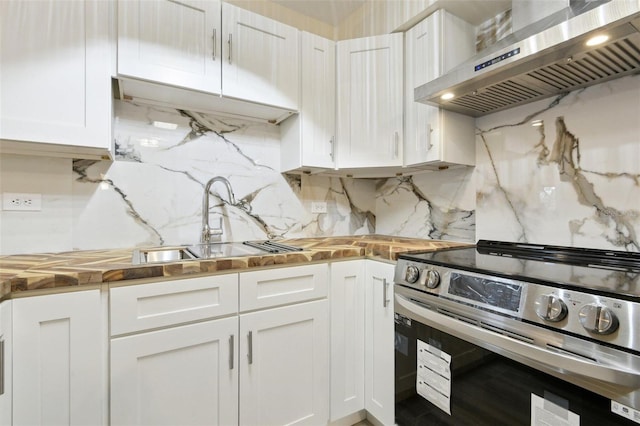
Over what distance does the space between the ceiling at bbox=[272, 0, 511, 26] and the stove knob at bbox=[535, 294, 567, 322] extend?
1470mm

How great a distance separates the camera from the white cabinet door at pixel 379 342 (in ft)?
4.68

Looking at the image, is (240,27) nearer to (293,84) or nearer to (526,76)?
(293,84)

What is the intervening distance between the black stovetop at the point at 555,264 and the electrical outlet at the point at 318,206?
91 centimetres

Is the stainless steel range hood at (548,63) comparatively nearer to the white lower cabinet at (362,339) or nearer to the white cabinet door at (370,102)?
the white cabinet door at (370,102)

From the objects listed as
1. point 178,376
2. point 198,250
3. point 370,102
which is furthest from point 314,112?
point 178,376

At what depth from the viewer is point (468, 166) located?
1.79m

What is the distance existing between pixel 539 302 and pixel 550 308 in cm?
3

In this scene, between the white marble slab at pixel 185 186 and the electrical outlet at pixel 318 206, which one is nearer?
the white marble slab at pixel 185 186

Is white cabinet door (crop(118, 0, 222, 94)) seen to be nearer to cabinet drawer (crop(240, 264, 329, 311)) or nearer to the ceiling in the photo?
the ceiling

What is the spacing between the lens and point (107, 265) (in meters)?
1.08

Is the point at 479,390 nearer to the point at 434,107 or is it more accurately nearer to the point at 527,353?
the point at 527,353

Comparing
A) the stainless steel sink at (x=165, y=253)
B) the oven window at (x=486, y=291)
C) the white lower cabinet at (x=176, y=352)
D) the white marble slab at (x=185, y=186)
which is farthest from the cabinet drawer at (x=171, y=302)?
the oven window at (x=486, y=291)

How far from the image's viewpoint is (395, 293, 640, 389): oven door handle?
691 millimetres

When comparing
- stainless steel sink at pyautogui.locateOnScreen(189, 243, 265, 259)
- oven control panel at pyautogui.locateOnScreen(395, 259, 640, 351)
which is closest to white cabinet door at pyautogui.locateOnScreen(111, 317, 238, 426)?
stainless steel sink at pyautogui.locateOnScreen(189, 243, 265, 259)
